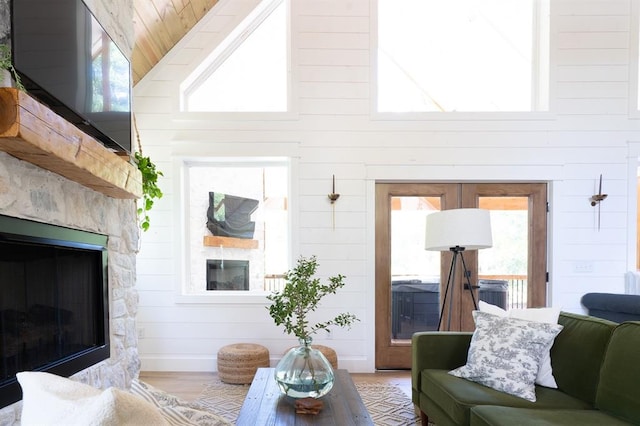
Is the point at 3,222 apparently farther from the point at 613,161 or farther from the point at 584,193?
the point at 613,161

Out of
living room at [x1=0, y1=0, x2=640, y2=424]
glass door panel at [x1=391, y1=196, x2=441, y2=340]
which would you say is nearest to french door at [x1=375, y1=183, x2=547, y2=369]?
glass door panel at [x1=391, y1=196, x2=441, y2=340]

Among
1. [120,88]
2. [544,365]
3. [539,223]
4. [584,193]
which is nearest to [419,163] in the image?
[539,223]

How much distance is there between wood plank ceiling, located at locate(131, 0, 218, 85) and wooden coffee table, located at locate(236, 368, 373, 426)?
306 centimetres

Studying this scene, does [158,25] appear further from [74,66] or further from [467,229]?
[467,229]

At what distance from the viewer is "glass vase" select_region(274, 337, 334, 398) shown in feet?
6.44

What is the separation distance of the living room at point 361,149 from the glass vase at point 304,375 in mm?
1998

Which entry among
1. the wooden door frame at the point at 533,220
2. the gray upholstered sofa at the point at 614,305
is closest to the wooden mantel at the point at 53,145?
the wooden door frame at the point at 533,220

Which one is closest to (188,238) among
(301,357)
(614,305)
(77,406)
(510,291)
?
(301,357)

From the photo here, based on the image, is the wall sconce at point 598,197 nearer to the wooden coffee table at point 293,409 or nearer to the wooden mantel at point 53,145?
→ the wooden coffee table at point 293,409

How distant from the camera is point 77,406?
783 millimetres

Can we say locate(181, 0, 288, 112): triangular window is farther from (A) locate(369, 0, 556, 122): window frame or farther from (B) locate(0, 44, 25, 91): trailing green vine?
(B) locate(0, 44, 25, 91): trailing green vine

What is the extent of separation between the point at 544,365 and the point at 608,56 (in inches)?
133

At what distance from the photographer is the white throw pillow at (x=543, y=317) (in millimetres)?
2336

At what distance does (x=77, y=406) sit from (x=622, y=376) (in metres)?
2.25
